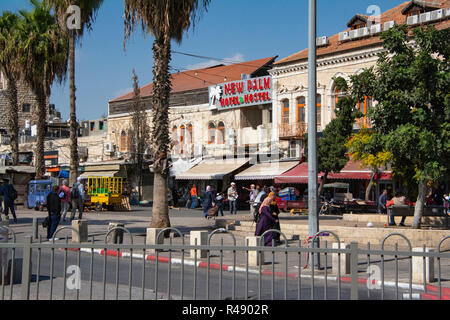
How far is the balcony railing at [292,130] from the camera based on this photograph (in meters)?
36.3

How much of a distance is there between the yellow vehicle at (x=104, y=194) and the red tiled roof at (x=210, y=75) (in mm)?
10340

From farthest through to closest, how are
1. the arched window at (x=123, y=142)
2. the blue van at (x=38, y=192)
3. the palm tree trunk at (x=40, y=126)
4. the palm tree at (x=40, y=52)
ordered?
1. the arched window at (x=123, y=142)
2. the blue van at (x=38, y=192)
3. the palm tree trunk at (x=40, y=126)
4. the palm tree at (x=40, y=52)

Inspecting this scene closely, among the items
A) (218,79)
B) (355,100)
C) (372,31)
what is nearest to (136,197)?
(218,79)

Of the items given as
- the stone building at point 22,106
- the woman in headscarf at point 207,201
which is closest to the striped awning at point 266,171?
the woman in headscarf at point 207,201

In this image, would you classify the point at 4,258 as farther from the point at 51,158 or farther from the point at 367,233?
the point at 51,158

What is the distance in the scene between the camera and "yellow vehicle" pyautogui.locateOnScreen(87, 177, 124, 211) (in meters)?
33.1

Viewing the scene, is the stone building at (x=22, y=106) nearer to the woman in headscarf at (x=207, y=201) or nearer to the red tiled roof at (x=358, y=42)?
Answer: the red tiled roof at (x=358, y=42)

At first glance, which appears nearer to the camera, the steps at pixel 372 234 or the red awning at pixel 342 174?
the steps at pixel 372 234

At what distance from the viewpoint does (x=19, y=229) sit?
67.2ft

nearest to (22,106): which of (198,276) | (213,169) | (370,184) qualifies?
(213,169)

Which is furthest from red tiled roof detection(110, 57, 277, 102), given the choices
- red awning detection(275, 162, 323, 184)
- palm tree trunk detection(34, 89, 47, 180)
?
palm tree trunk detection(34, 89, 47, 180)

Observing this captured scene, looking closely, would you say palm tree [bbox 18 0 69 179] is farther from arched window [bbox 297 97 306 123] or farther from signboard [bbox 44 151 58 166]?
signboard [bbox 44 151 58 166]
